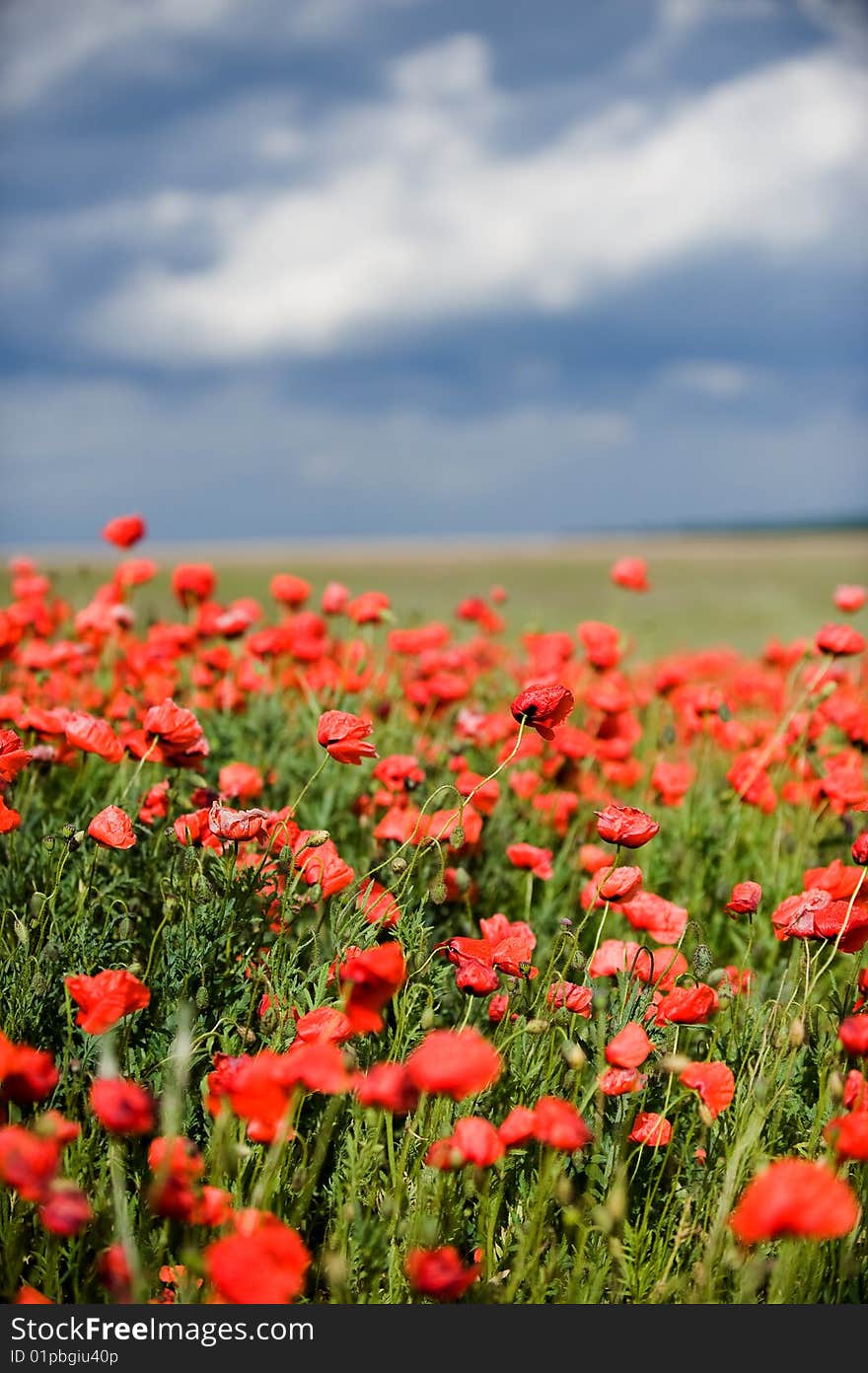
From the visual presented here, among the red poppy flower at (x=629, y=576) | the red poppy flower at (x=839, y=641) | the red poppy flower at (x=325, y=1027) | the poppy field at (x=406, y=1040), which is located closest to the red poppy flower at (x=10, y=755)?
the poppy field at (x=406, y=1040)

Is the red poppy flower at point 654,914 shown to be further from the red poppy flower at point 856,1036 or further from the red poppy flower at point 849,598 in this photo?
the red poppy flower at point 849,598

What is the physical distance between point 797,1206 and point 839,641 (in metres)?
1.71

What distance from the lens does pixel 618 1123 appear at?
1.62 metres

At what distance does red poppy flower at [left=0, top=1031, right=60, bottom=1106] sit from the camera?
1.18 m

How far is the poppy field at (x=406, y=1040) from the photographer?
1188 millimetres

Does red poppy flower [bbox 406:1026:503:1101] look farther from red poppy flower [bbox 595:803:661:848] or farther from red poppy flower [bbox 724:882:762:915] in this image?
red poppy flower [bbox 724:882:762:915]

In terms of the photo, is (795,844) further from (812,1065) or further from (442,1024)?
(442,1024)

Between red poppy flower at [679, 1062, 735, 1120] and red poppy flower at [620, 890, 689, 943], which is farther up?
red poppy flower at [620, 890, 689, 943]

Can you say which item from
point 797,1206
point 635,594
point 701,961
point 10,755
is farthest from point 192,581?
point 635,594

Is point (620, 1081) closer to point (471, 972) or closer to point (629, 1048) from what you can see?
point (629, 1048)

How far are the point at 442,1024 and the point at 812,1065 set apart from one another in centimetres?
73

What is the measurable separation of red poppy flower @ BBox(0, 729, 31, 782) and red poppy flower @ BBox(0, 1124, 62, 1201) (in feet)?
2.71

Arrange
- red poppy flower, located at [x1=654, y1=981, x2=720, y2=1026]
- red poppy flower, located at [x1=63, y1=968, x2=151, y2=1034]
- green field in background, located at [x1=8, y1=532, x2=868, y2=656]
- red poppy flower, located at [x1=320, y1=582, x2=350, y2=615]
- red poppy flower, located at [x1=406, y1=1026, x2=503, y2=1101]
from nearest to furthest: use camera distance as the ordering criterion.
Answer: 1. red poppy flower, located at [x1=406, y1=1026, x2=503, y2=1101]
2. red poppy flower, located at [x1=63, y1=968, x2=151, y2=1034]
3. red poppy flower, located at [x1=654, y1=981, x2=720, y2=1026]
4. red poppy flower, located at [x1=320, y1=582, x2=350, y2=615]
5. green field in background, located at [x1=8, y1=532, x2=868, y2=656]

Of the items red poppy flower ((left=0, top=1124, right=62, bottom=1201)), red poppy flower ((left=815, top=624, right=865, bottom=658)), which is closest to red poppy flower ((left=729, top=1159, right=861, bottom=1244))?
red poppy flower ((left=0, top=1124, right=62, bottom=1201))
